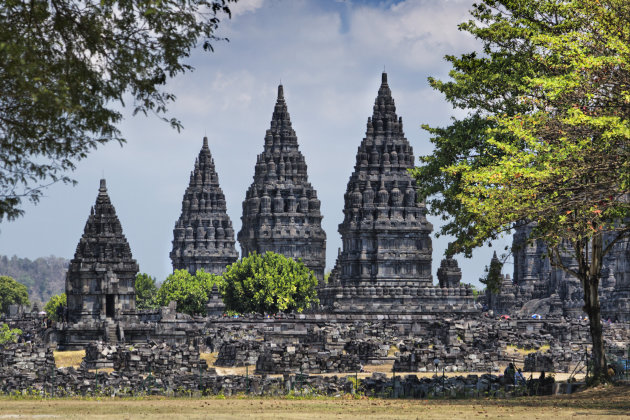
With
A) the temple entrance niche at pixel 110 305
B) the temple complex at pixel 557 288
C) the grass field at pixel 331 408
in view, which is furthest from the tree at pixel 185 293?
the grass field at pixel 331 408

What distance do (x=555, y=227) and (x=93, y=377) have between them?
22.8 meters

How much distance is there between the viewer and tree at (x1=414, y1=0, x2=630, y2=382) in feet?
118

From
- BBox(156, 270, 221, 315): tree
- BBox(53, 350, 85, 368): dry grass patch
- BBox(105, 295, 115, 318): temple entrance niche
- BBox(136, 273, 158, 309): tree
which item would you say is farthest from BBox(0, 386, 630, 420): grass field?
BBox(136, 273, 158, 309): tree

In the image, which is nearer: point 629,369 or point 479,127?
point 479,127

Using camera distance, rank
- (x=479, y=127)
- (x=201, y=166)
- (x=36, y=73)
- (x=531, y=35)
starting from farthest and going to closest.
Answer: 1. (x=201, y=166)
2. (x=479, y=127)
3. (x=531, y=35)
4. (x=36, y=73)

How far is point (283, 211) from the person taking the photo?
140 meters

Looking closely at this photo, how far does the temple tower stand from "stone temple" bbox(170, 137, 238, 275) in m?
54.2

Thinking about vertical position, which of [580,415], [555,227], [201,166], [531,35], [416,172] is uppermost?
[201,166]

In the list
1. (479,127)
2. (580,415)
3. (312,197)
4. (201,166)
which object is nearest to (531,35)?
(479,127)

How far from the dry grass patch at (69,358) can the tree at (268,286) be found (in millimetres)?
32353

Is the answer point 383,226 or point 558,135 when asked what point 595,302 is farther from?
point 383,226

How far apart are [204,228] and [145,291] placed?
13.1 m

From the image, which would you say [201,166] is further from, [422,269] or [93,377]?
[93,377]

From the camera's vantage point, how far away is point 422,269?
378 ft
